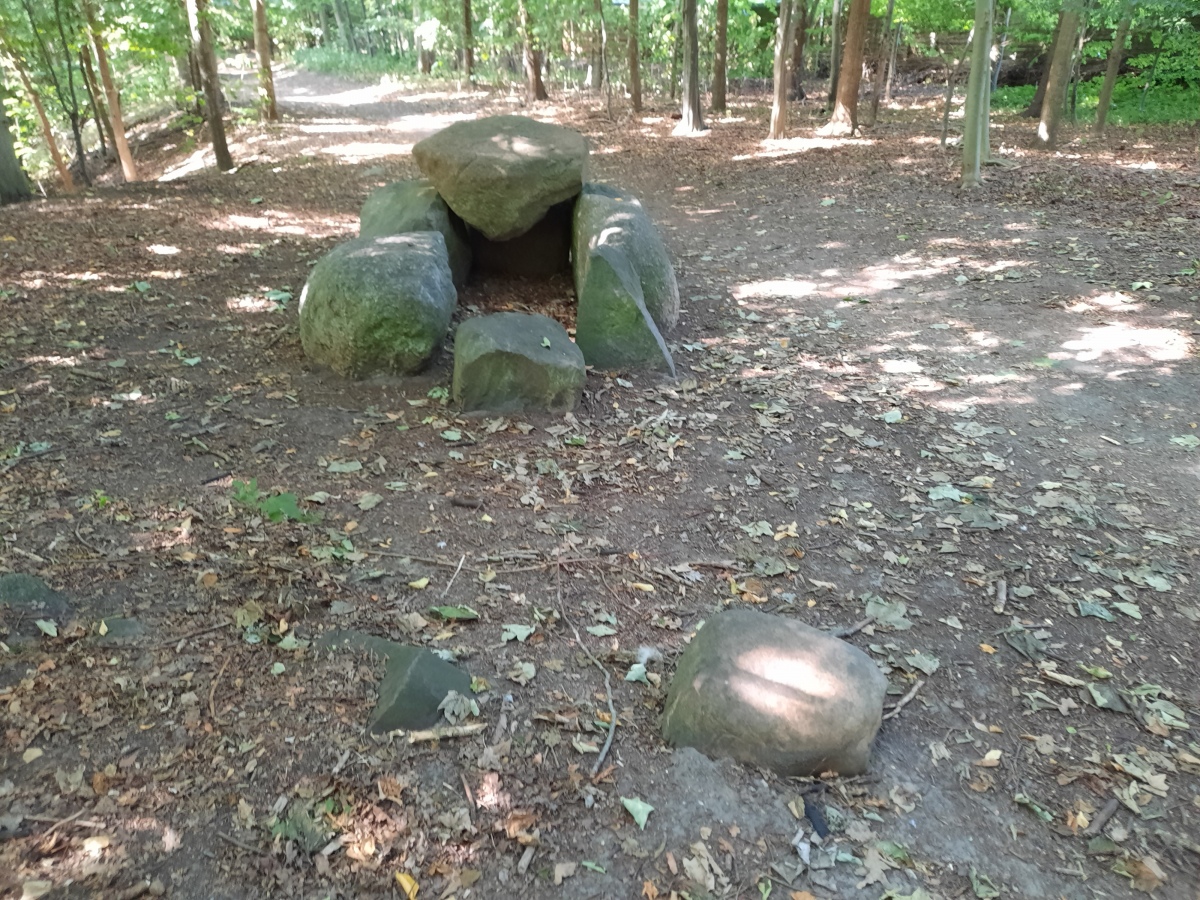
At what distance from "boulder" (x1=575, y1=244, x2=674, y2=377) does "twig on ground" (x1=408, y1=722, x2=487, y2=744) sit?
11.3ft

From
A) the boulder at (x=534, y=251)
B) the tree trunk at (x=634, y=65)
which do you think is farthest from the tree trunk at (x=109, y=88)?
the tree trunk at (x=634, y=65)

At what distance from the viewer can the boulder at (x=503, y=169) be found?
21.3 ft

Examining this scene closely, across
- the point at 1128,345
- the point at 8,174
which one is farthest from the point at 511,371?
the point at 8,174

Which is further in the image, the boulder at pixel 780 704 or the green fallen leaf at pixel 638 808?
the boulder at pixel 780 704

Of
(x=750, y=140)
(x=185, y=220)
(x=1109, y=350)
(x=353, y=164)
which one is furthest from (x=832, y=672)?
(x=750, y=140)

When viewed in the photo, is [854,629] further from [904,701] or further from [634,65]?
[634,65]

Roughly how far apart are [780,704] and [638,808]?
0.56 meters

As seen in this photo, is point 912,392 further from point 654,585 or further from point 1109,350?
point 654,585

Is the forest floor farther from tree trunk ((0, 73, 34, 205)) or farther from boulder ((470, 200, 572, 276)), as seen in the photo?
tree trunk ((0, 73, 34, 205))

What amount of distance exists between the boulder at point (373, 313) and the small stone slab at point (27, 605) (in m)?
2.58

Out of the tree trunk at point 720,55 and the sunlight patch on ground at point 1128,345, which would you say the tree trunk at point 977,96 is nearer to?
the sunlight patch on ground at point 1128,345

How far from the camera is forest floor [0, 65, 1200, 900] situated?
7.67 feet

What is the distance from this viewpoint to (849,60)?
42.1 ft

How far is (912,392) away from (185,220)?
7.55 m
